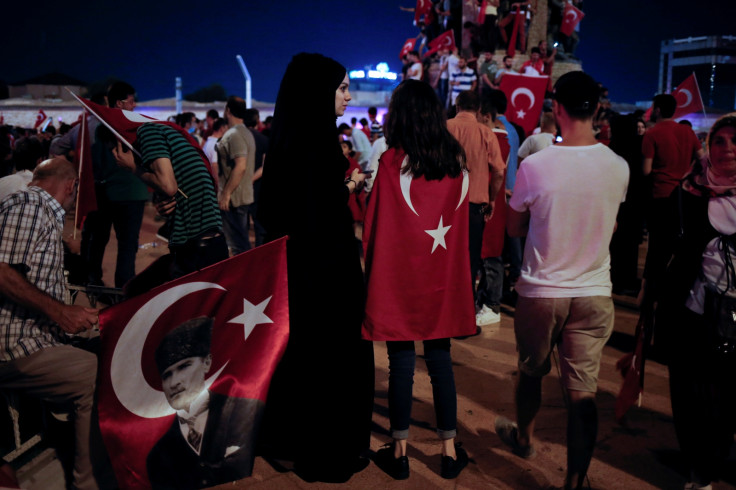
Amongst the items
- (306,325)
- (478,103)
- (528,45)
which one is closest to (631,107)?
(528,45)

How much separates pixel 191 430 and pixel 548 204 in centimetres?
196

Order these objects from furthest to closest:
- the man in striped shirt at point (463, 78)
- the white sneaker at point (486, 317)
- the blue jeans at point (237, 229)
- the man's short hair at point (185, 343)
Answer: the man in striped shirt at point (463, 78), the blue jeans at point (237, 229), the white sneaker at point (486, 317), the man's short hair at point (185, 343)

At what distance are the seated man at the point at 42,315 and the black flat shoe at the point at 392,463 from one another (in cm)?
146

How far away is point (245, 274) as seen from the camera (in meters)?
2.87

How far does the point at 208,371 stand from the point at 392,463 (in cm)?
115

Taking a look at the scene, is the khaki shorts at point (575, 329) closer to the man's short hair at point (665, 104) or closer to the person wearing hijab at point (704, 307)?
the person wearing hijab at point (704, 307)

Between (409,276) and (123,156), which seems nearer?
(409,276)

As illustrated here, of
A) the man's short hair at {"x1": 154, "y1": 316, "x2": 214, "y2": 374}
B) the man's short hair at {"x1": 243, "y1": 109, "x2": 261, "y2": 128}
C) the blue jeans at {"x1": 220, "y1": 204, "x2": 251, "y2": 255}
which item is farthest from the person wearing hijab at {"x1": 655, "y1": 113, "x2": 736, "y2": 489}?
the man's short hair at {"x1": 243, "y1": 109, "x2": 261, "y2": 128}

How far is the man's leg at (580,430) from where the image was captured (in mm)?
2848

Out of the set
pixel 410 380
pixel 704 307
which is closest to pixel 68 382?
pixel 410 380

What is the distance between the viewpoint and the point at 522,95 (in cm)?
817

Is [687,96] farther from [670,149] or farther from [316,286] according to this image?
[316,286]

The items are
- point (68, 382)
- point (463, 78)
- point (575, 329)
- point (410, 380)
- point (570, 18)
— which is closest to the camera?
point (68, 382)

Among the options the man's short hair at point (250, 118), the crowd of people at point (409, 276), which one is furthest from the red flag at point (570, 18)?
the crowd of people at point (409, 276)
